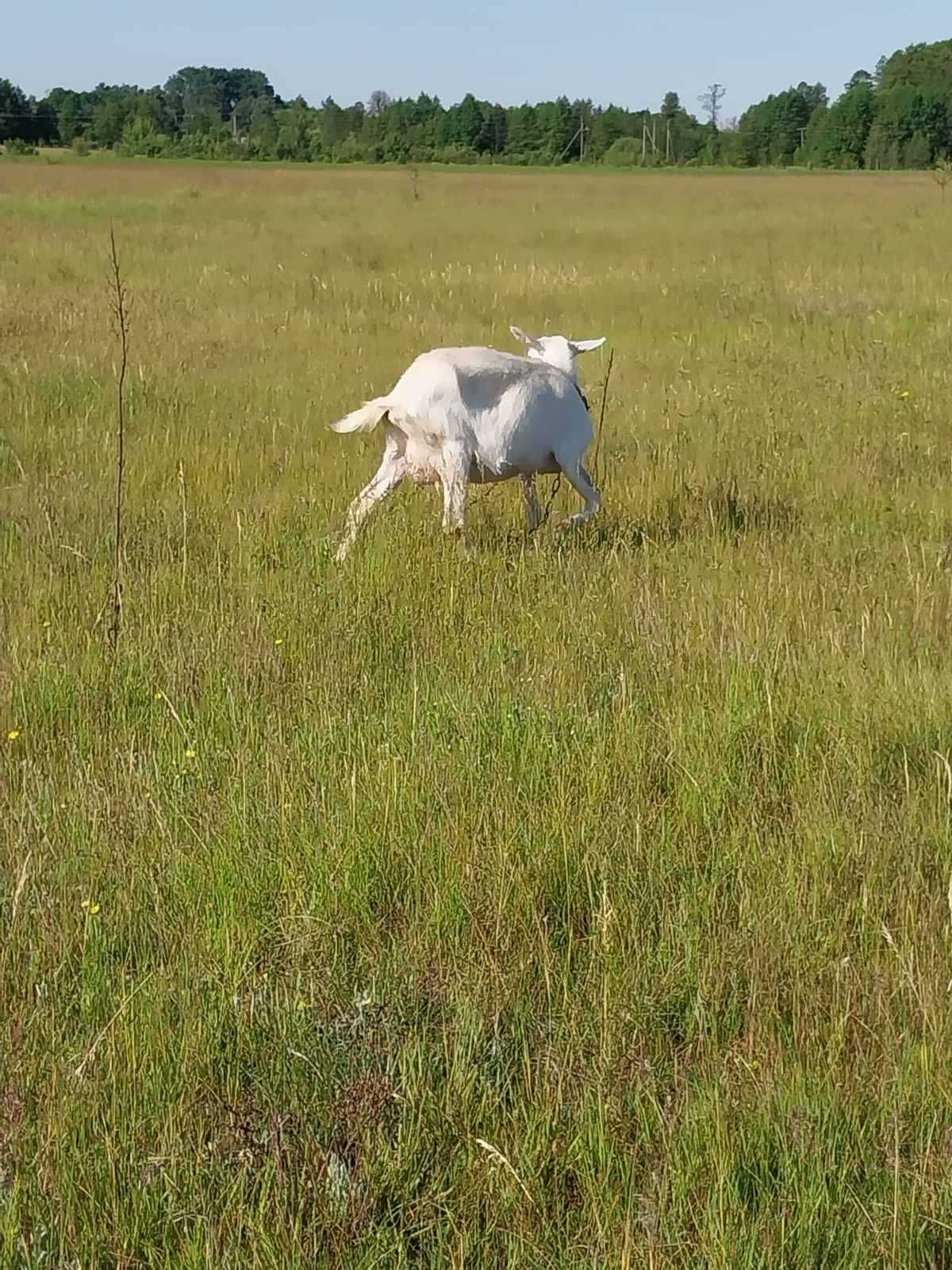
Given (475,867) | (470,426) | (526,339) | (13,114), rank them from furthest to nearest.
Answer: (13,114), (526,339), (470,426), (475,867)

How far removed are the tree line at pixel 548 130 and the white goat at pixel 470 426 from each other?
215 feet

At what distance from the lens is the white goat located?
5.76m

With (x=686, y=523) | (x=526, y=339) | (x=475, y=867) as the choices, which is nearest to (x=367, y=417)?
(x=526, y=339)

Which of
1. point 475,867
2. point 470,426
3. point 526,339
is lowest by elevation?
point 475,867

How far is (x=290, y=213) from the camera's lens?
2580 centimetres

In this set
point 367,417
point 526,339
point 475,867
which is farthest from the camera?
point 526,339

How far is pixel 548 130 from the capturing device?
371 feet

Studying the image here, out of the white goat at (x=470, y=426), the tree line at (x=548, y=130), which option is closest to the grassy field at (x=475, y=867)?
the white goat at (x=470, y=426)

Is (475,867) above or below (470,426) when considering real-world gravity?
below

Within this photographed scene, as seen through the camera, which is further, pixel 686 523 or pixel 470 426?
pixel 686 523

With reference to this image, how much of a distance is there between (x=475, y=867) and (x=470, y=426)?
3031mm

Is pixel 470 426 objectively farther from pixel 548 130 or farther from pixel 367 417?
pixel 548 130

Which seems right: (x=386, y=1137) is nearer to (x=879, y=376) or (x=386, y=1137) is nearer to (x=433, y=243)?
(x=879, y=376)

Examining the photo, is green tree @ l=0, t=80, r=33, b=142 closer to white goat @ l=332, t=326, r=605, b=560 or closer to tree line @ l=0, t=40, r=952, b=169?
tree line @ l=0, t=40, r=952, b=169
